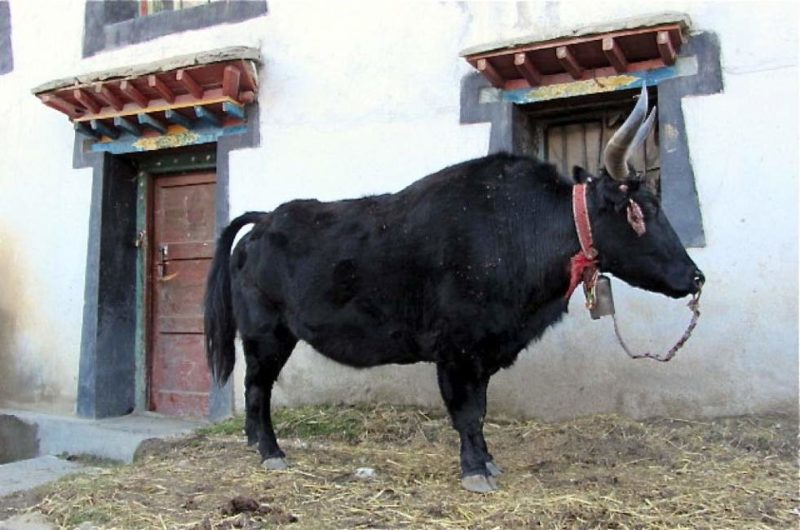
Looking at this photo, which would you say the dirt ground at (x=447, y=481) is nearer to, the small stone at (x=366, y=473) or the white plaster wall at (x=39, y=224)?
the small stone at (x=366, y=473)

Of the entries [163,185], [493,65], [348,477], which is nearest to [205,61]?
[163,185]

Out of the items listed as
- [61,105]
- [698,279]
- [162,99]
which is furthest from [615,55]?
[61,105]

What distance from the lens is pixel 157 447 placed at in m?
5.19

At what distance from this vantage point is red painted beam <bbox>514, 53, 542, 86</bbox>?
193 inches

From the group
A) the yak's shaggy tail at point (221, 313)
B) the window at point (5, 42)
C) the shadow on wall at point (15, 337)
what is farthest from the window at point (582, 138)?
the window at point (5, 42)

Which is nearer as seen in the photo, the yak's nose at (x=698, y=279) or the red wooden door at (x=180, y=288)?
the yak's nose at (x=698, y=279)

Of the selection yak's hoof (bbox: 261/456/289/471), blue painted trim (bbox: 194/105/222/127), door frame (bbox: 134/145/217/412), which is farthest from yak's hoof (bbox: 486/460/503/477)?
door frame (bbox: 134/145/217/412)

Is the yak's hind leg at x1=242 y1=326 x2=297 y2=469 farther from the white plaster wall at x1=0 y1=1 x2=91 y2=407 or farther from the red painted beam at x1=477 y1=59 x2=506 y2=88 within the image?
the white plaster wall at x1=0 y1=1 x2=91 y2=407

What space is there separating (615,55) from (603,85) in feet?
0.82

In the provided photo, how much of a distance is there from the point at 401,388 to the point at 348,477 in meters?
1.53

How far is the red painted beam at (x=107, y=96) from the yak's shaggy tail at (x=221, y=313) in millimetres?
2191

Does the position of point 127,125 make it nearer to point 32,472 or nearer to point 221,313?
point 221,313

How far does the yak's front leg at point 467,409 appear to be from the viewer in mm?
3656

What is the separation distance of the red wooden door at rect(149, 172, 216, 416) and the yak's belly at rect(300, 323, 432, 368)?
2.76 m
